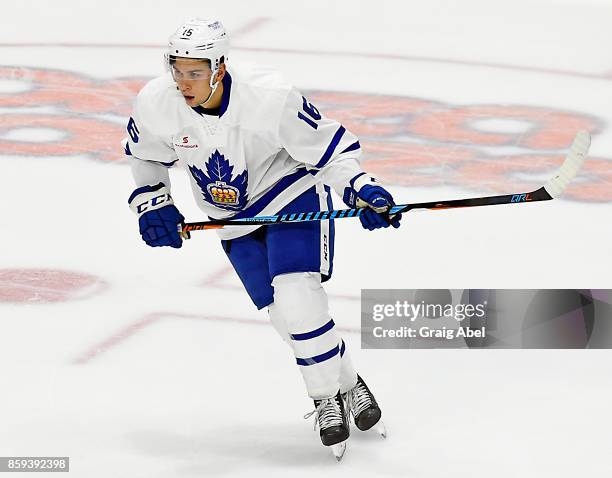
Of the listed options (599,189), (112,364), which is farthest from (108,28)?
(112,364)

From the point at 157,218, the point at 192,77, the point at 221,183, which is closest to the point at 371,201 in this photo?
the point at 221,183

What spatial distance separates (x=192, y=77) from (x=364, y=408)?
98 centimetres

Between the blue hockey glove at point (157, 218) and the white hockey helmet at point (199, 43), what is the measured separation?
0.45 meters

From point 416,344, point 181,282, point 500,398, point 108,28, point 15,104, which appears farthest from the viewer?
point 108,28

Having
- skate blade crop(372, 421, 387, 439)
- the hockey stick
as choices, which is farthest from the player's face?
skate blade crop(372, 421, 387, 439)

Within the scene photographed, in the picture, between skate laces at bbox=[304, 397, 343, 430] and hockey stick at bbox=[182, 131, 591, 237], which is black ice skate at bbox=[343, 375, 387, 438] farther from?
hockey stick at bbox=[182, 131, 591, 237]

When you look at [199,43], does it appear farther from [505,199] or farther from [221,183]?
[505,199]

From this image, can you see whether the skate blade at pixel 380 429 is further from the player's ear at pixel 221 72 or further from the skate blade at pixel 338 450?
the player's ear at pixel 221 72

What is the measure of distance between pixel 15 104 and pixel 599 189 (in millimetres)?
3046

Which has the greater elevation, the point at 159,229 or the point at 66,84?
the point at 159,229

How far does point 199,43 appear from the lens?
3.50m

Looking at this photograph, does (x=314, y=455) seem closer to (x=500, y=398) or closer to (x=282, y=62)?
(x=500, y=398)

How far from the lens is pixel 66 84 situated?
7.80m

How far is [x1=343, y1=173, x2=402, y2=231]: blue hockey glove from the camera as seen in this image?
3.52 metres
